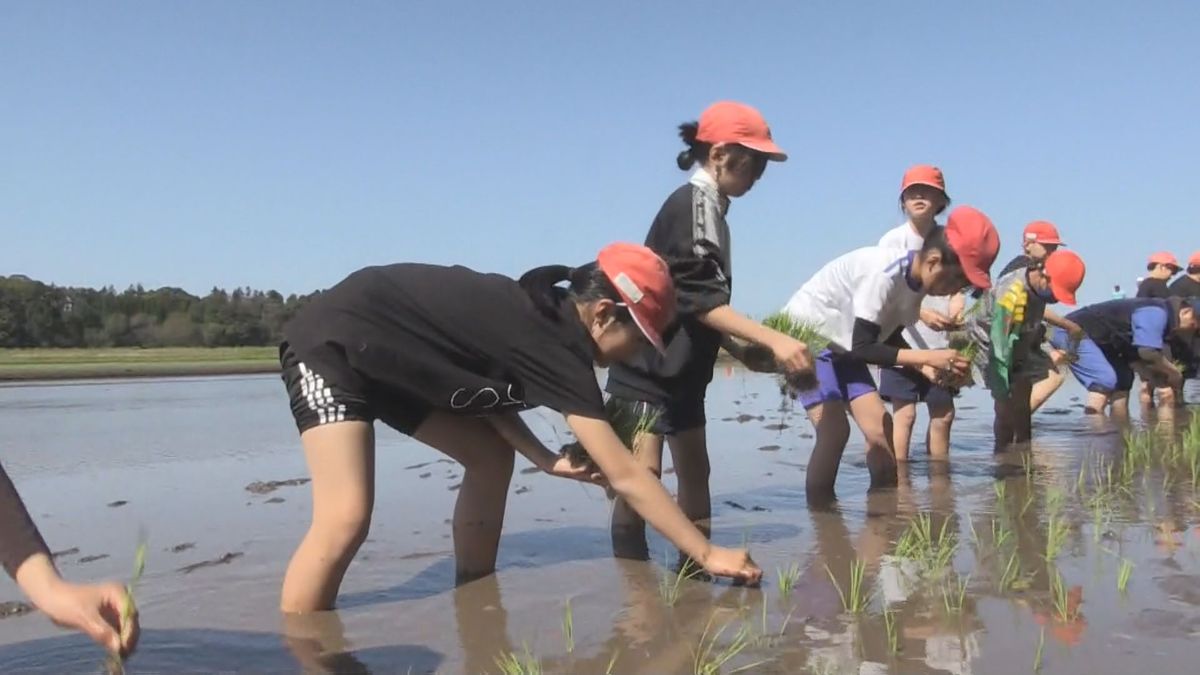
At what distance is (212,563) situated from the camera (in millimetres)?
3750

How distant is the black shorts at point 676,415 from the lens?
12.2 feet

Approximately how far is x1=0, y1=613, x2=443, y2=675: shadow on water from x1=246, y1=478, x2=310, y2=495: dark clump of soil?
2655mm

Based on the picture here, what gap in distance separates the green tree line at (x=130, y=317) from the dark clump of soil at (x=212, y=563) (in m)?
21.2

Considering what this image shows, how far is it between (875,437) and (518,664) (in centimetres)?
300

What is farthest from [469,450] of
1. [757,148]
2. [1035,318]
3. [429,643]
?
[1035,318]

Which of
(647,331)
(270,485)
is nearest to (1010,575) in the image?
(647,331)

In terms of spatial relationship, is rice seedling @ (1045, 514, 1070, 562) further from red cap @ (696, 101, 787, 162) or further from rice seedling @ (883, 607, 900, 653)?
red cap @ (696, 101, 787, 162)

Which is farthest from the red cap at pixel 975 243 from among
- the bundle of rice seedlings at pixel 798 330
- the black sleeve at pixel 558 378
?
the black sleeve at pixel 558 378

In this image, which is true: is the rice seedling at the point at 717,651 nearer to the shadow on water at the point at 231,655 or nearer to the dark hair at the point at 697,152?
the shadow on water at the point at 231,655

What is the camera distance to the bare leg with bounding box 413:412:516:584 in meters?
3.41

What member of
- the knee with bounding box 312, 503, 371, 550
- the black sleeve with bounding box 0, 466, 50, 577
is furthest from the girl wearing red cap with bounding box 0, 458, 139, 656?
the knee with bounding box 312, 503, 371, 550

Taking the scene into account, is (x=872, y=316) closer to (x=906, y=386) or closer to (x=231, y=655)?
(x=906, y=386)

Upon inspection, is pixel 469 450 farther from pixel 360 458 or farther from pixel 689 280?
pixel 689 280

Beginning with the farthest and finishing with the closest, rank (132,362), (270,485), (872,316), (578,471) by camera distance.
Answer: (132,362), (270,485), (872,316), (578,471)
